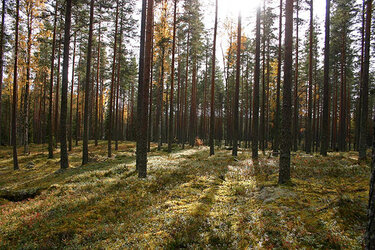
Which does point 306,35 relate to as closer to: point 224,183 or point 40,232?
point 224,183

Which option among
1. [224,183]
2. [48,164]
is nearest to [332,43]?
[224,183]

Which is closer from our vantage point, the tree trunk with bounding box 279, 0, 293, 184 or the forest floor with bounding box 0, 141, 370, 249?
the forest floor with bounding box 0, 141, 370, 249

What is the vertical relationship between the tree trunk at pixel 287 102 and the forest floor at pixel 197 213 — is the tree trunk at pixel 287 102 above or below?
above

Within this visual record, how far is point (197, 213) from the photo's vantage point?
19.5 feet

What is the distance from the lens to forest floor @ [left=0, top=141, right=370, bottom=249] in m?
4.51

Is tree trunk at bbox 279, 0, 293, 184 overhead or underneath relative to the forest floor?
overhead

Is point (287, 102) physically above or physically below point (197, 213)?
above

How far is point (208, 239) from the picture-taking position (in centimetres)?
458

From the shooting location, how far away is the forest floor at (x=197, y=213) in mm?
4508

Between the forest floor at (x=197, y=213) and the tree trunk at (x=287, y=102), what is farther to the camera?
the tree trunk at (x=287, y=102)

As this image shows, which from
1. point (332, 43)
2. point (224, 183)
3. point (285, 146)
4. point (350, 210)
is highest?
point (332, 43)

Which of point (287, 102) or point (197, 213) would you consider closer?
point (197, 213)

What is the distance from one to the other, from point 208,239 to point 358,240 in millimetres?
3120

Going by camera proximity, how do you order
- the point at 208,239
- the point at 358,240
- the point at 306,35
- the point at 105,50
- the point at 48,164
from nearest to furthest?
1. the point at 358,240
2. the point at 208,239
3. the point at 48,164
4. the point at 306,35
5. the point at 105,50
